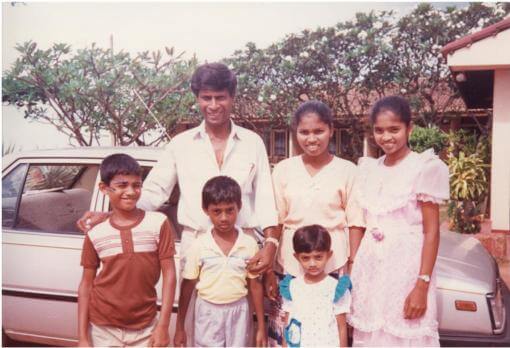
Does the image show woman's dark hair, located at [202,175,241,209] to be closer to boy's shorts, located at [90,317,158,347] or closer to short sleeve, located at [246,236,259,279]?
short sleeve, located at [246,236,259,279]

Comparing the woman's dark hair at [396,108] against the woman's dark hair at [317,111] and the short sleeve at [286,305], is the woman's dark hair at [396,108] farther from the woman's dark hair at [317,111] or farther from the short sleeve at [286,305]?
the short sleeve at [286,305]

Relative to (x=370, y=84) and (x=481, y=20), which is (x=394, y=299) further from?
(x=481, y=20)

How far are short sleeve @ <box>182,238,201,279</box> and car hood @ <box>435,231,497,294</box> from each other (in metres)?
1.25

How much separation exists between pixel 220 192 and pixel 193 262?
1.14 ft

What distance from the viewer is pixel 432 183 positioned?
208cm

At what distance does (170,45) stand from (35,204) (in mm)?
1397

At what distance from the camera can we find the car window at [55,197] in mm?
3088

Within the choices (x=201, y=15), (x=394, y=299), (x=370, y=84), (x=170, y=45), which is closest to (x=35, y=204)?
(x=170, y=45)

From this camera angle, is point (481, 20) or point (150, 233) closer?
point (150, 233)

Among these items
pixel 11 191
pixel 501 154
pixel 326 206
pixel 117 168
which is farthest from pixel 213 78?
pixel 501 154

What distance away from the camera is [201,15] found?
2.95 m

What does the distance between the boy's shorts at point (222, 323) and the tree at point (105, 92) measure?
1711 millimetres

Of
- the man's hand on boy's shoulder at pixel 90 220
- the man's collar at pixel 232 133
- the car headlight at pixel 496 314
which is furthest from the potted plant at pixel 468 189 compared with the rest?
the man's hand on boy's shoulder at pixel 90 220

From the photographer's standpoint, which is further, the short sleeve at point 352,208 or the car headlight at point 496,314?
the car headlight at point 496,314
